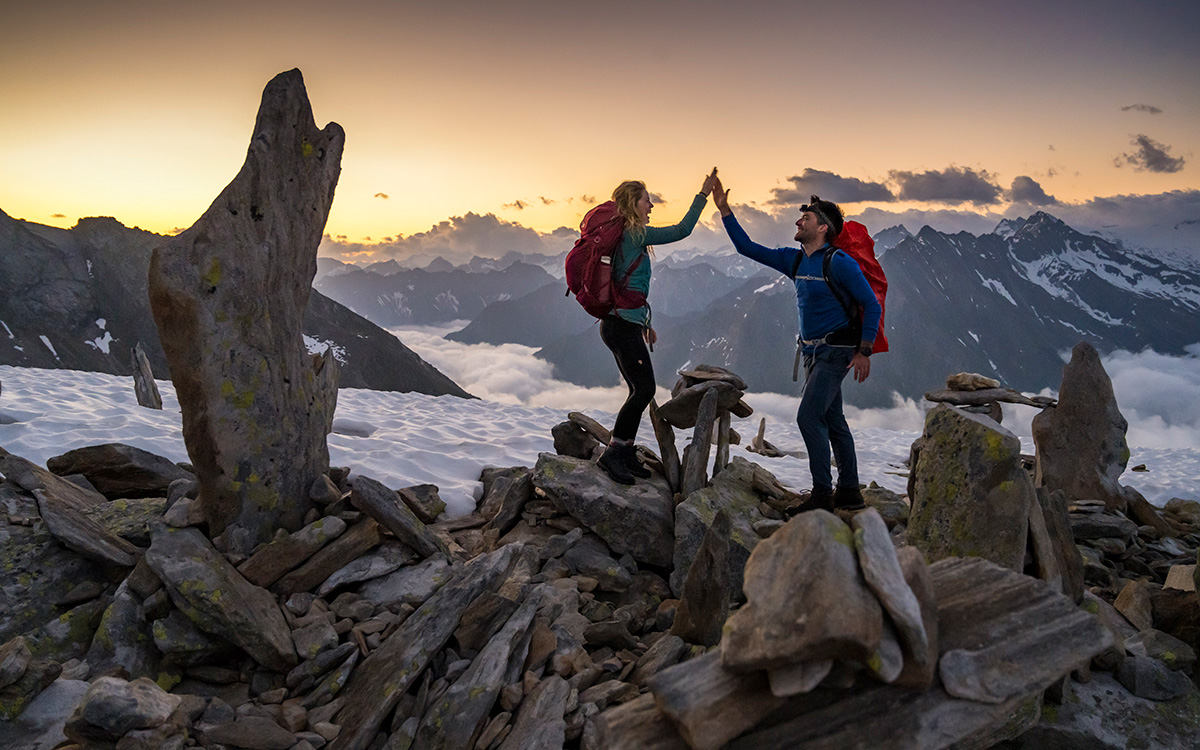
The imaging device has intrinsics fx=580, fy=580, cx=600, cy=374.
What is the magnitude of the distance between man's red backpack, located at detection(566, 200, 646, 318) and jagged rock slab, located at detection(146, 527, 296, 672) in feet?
14.0

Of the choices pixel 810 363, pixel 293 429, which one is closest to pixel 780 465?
pixel 810 363

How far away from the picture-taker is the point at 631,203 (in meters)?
6.75

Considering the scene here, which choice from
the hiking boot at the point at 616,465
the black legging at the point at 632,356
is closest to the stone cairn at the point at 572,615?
the hiking boot at the point at 616,465

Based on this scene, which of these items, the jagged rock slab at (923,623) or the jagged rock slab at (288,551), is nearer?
the jagged rock slab at (923,623)

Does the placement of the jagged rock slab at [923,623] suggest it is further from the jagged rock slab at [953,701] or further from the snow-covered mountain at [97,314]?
the snow-covered mountain at [97,314]

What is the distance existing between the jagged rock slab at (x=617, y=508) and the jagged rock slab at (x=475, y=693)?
2353 millimetres

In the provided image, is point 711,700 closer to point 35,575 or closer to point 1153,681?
point 1153,681

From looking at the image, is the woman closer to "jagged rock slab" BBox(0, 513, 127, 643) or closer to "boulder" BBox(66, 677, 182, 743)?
"boulder" BBox(66, 677, 182, 743)

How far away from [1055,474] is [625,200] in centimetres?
948

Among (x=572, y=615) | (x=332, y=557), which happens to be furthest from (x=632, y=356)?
(x=332, y=557)

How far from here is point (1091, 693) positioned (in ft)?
12.6

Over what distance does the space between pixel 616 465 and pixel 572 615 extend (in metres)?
2.38

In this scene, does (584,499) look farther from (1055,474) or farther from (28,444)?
(1055,474)

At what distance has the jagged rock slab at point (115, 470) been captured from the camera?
6.95m
